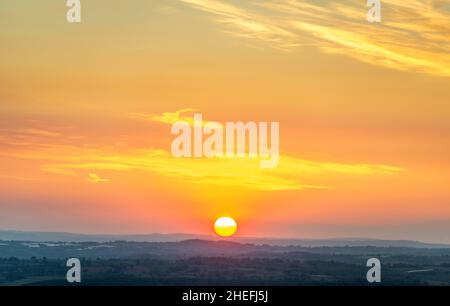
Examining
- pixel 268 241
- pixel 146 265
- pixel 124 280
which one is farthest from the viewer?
pixel 268 241

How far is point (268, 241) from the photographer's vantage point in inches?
5586

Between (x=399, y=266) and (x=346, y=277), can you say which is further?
(x=399, y=266)

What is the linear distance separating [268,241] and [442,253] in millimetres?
27650

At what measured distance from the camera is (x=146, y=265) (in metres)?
127
